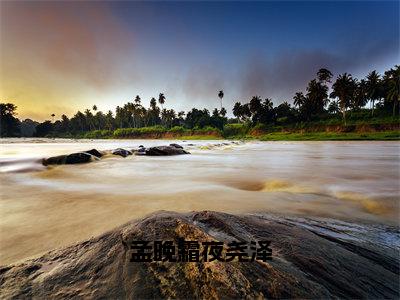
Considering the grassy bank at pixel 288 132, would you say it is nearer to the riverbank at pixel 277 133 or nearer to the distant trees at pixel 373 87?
the riverbank at pixel 277 133

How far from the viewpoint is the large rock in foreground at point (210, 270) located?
1421mm

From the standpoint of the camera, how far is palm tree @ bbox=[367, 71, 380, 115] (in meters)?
63.0

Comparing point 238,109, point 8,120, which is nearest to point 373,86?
point 238,109

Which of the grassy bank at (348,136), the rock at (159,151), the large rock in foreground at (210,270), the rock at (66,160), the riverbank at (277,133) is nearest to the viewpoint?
the large rock in foreground at (210,270)

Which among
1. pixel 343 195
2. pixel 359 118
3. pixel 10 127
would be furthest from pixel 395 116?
pixel 10 127

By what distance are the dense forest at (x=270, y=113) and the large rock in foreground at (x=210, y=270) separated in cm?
6109

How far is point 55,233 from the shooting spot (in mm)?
2895

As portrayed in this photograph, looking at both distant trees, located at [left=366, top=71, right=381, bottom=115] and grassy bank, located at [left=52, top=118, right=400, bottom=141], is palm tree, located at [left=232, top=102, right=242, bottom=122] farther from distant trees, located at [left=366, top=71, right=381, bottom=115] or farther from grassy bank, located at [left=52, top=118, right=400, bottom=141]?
distant trees, located at [left=366, top=71, right=381, bottom=115]

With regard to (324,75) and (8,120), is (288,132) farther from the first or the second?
(8,120)

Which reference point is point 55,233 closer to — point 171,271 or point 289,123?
point 171,271

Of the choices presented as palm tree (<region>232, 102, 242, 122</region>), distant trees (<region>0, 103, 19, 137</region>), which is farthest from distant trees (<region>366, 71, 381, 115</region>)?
distant trees (<region>0, 103, 19, 137</region>)

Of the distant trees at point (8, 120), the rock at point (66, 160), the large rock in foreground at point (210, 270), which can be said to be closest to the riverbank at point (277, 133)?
the distant trees at point (8, 120)

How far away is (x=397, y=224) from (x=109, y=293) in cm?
359

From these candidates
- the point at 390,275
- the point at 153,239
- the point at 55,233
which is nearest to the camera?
the point at 390,275
